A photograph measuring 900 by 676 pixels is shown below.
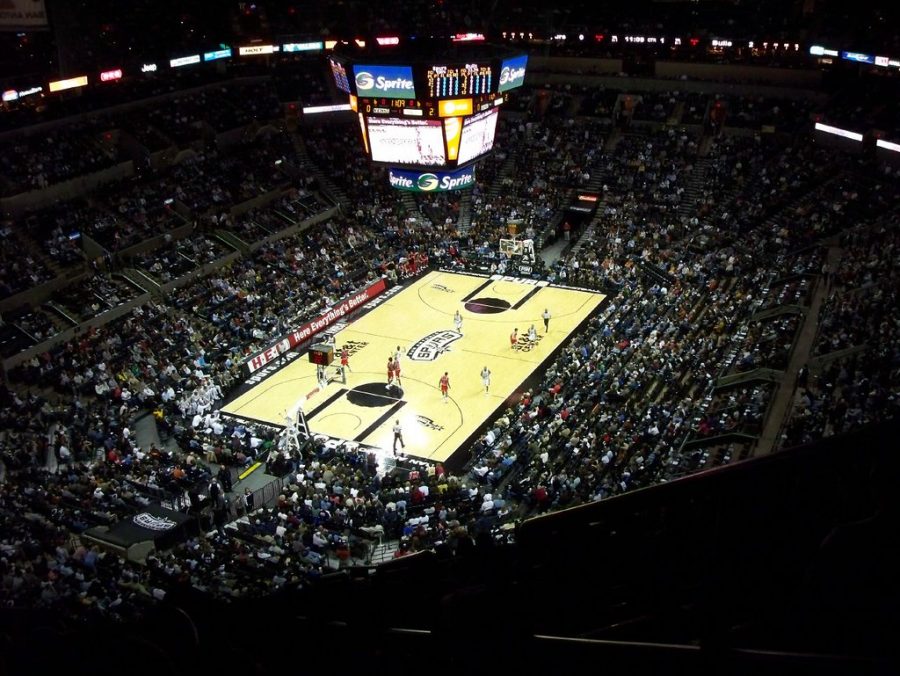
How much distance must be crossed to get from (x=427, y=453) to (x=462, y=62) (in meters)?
13.6

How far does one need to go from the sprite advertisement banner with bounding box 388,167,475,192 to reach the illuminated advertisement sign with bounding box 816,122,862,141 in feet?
66.5

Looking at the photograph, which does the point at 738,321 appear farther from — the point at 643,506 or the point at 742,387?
the point at 643,506

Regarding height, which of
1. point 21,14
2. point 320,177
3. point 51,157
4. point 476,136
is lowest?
point 320,177

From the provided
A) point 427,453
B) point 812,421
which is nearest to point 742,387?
point 812,421

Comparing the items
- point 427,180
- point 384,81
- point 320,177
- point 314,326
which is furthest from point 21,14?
point 427,180

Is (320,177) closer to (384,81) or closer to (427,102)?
(384,81)

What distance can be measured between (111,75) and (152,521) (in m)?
29.6

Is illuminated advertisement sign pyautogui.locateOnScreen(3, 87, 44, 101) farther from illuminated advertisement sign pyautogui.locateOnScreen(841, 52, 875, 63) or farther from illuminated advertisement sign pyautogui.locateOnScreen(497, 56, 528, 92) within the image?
illuminated advertisement sign pyautogui.locateOnScreen(841, 52, 875, 63)

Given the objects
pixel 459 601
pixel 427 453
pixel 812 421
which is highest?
pixel 459 601

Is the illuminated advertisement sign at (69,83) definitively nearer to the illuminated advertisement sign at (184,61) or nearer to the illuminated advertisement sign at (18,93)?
the illuminated advertisement sign at (18,93)

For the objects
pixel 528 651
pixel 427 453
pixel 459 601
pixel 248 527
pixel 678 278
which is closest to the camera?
pixel 528 651

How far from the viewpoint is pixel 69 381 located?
27.9m

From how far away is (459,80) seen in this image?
98.3 feet

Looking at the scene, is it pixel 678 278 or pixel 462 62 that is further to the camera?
pixel 678 278
